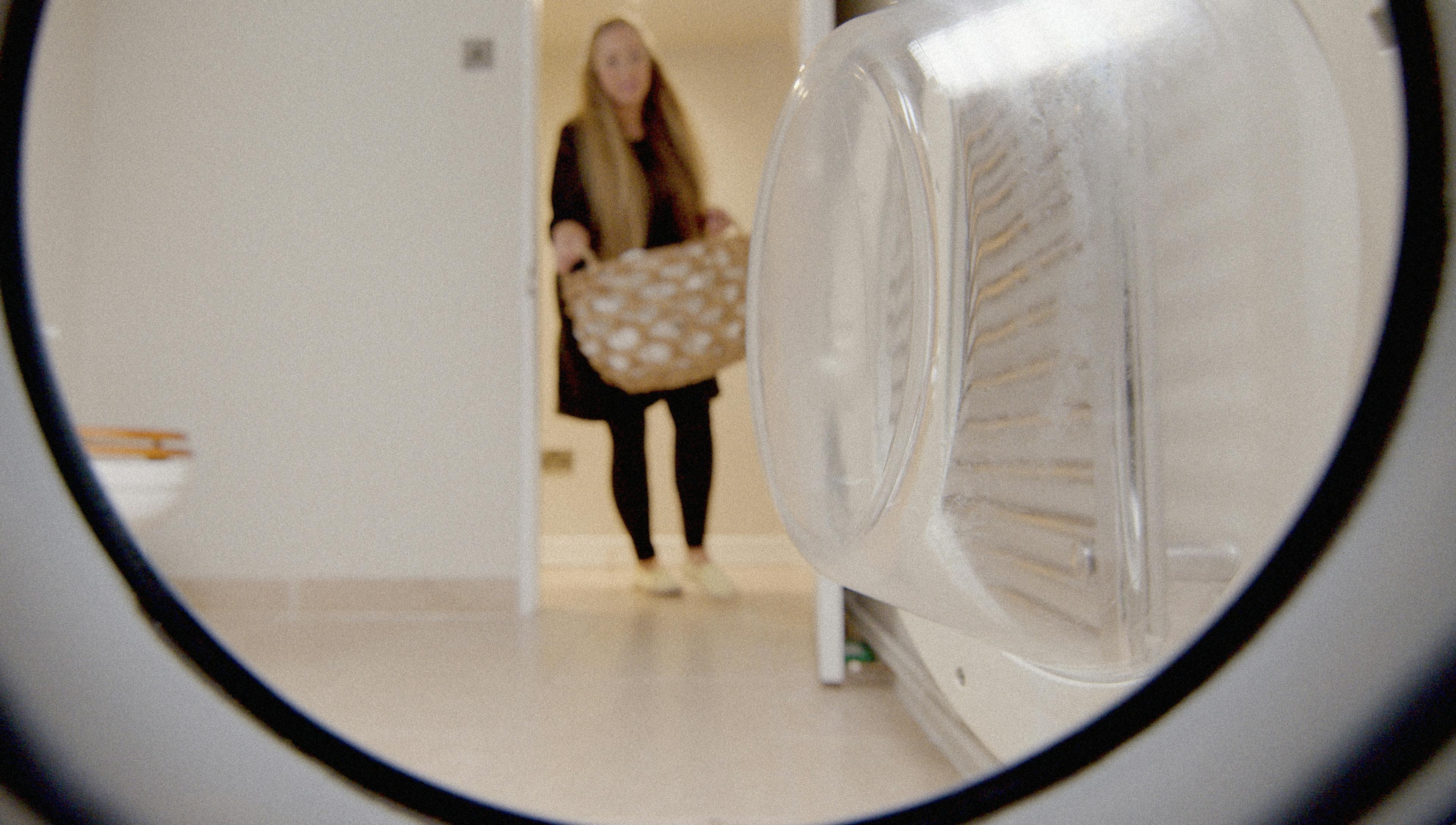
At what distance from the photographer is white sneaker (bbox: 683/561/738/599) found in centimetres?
197

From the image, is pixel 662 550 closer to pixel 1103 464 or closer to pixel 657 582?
pixel 657 582

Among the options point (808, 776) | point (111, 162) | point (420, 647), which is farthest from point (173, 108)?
point (808, 776)

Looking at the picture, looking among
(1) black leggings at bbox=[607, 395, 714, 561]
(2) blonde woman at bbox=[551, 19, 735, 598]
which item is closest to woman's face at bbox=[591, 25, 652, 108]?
(2) blonde woman at bbox=[551, 19, 735, 598]

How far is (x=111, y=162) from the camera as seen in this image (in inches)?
75.4

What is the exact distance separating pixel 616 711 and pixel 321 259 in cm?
152

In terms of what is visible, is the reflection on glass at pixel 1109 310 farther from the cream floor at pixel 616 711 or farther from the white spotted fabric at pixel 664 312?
the white spotted fabric at pixel 664 312

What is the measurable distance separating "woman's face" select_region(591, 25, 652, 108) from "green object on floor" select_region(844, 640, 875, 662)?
4.81 ft

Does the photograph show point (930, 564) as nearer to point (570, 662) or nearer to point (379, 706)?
point (379, 706)

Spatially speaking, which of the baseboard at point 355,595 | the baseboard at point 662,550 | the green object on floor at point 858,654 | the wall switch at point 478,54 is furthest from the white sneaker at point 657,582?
the wall switch at point 478,54

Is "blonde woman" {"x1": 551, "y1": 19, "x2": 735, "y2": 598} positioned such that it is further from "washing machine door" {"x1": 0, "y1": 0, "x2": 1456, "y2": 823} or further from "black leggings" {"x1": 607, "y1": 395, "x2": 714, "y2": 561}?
"washing machine door" {"x1": 0, "y1": 0, "x2": 1456, "y2": 823}

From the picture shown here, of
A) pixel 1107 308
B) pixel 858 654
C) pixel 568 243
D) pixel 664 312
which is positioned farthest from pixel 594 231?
pixel 1107 308

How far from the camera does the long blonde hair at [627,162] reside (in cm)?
192

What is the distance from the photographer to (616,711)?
959 millimetres

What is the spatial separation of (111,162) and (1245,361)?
8.09 feet
